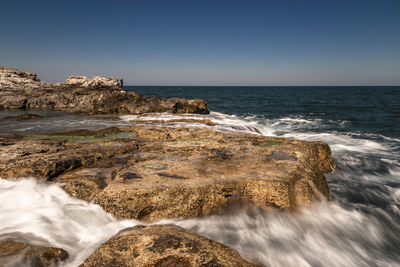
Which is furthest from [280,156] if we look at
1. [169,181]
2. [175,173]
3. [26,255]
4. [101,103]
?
[101,103]

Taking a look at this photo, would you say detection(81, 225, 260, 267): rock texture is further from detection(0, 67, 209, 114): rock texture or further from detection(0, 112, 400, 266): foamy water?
detection(0, 67, 209, 114): rock texture

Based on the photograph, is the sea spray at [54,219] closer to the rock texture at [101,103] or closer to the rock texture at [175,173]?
the rock texture at [175,173]

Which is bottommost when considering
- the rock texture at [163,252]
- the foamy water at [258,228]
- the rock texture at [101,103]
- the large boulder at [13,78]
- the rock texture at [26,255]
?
the foamy water at [258,228]

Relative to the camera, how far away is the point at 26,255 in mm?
2775

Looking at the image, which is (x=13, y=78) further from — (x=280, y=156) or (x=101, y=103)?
(x=280, y=156)

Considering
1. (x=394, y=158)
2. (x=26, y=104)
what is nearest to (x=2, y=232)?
(x=394, y=158)

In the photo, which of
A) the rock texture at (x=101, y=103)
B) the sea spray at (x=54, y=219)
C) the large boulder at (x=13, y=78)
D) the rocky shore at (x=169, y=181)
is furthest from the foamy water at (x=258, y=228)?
the large boulder at (x=13, y=78)

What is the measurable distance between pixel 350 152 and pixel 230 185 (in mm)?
9957

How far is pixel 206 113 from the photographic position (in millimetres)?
22078

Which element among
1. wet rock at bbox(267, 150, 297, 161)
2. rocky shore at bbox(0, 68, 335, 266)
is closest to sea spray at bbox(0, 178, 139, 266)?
rocky shore at bbox(0, 68, 335, 266)

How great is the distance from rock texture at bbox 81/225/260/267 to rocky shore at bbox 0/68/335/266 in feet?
0.04

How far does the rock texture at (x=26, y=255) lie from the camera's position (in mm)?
2699

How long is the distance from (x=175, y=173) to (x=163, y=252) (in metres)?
2.52

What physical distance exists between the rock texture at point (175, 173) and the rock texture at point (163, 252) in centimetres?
139
